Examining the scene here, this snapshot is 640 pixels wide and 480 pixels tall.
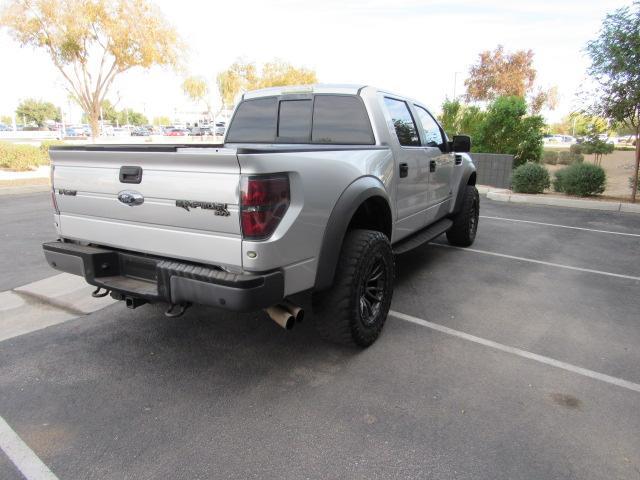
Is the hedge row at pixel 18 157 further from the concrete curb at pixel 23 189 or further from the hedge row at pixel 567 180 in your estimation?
the hedge row at pixel 567 180

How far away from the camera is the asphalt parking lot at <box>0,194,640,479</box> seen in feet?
7.69

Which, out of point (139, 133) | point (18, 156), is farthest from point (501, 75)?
point (139, 133)

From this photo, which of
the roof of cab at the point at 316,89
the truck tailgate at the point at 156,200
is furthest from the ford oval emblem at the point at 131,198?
the roof of cab at the point at 316,89

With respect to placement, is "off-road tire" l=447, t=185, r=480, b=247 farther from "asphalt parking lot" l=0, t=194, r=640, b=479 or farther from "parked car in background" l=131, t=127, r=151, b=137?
"parked car in background" l=131, t=127, r=151, b=137

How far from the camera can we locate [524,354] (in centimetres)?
350

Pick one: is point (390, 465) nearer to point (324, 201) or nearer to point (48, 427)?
point (324, 201)

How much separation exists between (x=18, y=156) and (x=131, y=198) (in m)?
16.9

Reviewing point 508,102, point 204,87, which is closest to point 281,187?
point 508,102

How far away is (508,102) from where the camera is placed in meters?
14.1

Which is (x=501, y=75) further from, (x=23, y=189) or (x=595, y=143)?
(x=23, y=189)

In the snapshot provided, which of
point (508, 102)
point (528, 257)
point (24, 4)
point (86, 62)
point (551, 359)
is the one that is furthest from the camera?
point (86, 62)

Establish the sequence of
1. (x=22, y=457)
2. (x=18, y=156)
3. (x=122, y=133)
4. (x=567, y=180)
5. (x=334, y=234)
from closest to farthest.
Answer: (x=22, y=457) < (x=334, y=234) < (x=567, y=180) < (x=18, y=156) < (x=122, y=133)

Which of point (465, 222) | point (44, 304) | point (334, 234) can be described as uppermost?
point (334, 234)

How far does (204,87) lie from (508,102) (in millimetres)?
41263
